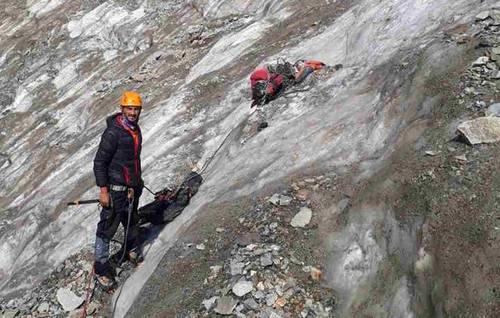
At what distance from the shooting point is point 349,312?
273 inches

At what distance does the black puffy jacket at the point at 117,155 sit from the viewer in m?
8.98

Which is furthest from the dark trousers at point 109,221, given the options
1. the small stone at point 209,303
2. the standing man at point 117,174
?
the small stone at point 209,303

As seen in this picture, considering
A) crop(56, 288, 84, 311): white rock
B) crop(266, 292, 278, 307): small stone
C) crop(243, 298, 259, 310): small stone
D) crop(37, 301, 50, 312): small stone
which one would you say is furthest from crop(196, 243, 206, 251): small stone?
crop(37, 301, 50, 312): small stone

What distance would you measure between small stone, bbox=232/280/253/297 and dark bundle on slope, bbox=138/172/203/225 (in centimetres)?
385

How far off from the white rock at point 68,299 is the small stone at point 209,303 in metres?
3.59

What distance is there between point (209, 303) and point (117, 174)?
10.3 feet

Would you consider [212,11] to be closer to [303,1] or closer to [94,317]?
[303,1]

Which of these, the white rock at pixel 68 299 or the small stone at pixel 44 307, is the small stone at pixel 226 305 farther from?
the small stone at pixel 44 307

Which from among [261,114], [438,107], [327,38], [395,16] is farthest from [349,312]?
[327,38]

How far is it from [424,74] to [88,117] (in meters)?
15.6

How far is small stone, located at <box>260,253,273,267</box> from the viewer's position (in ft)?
25.3

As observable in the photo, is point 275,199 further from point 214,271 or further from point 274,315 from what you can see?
point 274,315

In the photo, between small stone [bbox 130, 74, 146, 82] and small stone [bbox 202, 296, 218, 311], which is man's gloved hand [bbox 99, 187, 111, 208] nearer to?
small stone [bbox 202, 296, 218, 311]

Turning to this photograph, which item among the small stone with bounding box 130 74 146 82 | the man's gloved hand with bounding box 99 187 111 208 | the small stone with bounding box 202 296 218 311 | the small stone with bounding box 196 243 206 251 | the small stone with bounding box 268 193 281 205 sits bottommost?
the small stone with bounding box 130 74 146 82
